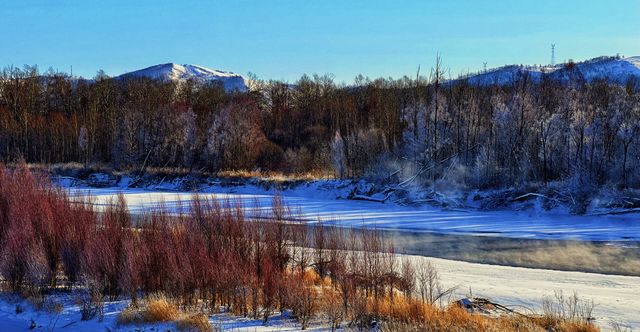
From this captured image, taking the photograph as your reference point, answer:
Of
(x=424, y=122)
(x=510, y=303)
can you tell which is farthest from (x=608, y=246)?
(x=424, y=122)

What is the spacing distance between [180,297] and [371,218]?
20.1 m

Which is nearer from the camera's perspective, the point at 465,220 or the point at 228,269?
the point at 228,269

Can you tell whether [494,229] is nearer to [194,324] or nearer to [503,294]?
[503,294]

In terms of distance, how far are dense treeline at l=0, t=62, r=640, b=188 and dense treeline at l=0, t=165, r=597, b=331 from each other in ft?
79.5

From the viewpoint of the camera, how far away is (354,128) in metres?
57.5

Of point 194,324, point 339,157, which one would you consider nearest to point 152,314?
point 194,324

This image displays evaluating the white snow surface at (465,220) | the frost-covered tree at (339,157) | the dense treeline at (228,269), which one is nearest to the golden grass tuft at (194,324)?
the dense treeline at (228,269)

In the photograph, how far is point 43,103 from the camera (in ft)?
281

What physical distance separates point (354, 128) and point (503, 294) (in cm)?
4466

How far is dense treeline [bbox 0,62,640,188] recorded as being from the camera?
36.7m

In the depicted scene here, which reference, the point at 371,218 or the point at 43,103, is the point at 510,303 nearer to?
the point at 371,218

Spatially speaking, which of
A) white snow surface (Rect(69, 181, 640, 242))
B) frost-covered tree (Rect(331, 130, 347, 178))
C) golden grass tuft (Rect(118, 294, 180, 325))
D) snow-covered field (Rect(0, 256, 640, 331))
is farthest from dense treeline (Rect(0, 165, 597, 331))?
frost-covered tree (Rect(331, 130, 347, 178))

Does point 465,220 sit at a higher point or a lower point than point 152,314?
lower

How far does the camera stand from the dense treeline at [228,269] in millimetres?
10171
